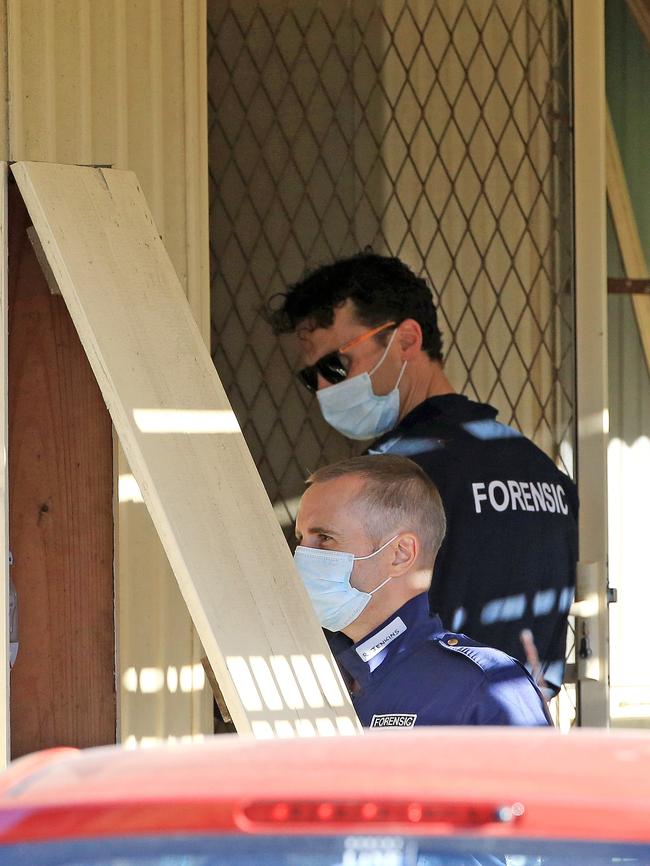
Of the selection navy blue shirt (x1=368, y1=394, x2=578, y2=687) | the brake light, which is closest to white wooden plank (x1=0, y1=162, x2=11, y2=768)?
navy blue shirt (x1=368, y1=394, x2=578, y2=687)

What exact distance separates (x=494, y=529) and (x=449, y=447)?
225 millimetres

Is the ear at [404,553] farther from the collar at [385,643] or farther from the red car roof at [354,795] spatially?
the red car roof at [354,795]

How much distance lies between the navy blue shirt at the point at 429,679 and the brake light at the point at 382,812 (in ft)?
4.32

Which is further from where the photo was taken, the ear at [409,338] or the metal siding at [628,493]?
the metal siding at [628,493]

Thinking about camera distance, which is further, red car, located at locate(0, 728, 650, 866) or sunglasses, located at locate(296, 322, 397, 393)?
sunglasses, located at locate(296, 322, 397, 393)

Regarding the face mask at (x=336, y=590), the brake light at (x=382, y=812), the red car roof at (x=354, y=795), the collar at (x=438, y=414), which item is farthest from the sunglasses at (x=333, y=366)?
the brake light at (x=382, y=812)

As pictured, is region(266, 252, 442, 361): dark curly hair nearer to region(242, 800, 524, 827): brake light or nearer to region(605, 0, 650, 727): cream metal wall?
region(605, 0, 650, 727): cream metal wall

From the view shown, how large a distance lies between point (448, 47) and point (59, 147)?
1729 mm

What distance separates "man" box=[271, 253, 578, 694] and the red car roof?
2119mm

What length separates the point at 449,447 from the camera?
3.28 metres

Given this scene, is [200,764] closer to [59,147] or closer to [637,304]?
[59,147]

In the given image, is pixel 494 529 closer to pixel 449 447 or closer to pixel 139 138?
pixel 449 447

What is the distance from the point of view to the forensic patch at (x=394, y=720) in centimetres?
237

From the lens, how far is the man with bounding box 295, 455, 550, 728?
91.7 inches
